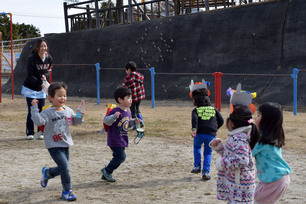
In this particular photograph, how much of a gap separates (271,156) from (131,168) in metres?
2.88

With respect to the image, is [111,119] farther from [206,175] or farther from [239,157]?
[239,157]

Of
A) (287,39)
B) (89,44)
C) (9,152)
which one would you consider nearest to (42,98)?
(9,152)

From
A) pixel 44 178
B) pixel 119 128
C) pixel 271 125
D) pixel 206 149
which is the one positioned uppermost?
pixel 271 125

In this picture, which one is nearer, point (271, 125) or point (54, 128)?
point (271, 125)

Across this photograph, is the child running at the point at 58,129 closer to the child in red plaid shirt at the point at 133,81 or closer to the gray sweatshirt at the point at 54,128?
the gray sweatshirt at the point at 54,128

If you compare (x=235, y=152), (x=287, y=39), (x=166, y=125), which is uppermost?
(x=287, y=39)

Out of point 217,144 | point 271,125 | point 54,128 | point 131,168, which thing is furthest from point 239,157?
point 131,168

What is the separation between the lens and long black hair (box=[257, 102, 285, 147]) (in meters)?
3.16

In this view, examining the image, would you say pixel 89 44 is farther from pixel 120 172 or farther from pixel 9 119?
pixel 120 172

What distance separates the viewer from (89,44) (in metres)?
20.4

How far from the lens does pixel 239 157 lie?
10.7 feet

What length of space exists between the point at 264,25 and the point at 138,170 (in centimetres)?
980

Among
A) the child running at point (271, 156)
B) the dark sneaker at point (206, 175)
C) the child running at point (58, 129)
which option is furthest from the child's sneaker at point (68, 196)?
the child running at point (271, 156)

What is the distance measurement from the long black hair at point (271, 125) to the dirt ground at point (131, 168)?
1.35 meters
